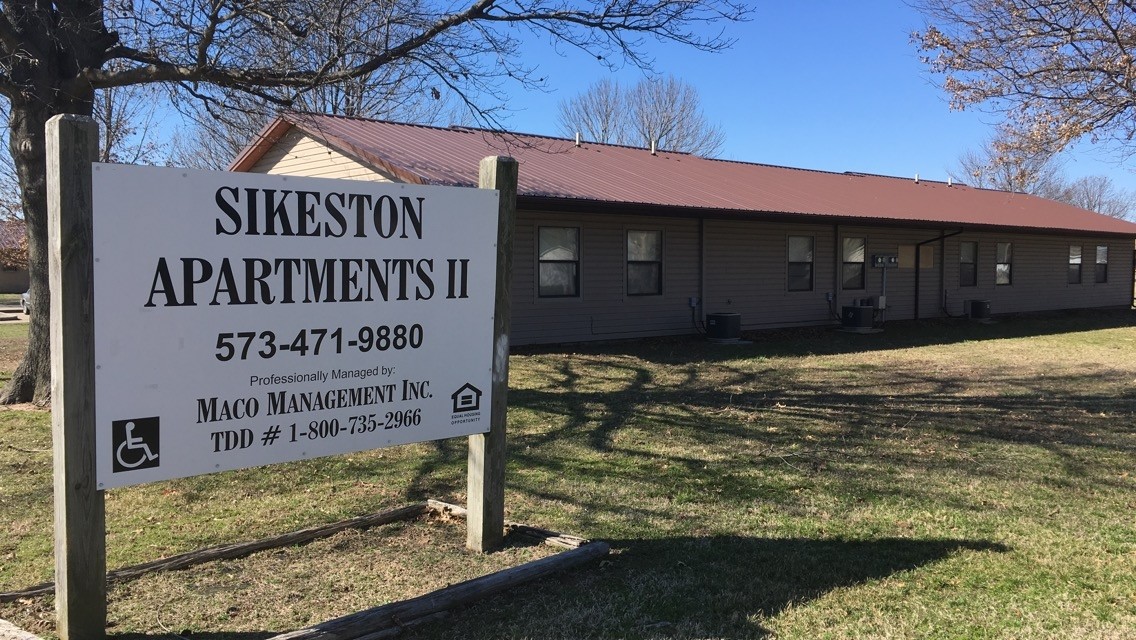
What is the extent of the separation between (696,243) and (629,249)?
1.64 metres

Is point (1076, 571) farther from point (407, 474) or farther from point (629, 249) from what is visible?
point (629, 249)

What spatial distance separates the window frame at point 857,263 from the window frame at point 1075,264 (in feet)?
32.8

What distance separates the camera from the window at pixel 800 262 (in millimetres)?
18516

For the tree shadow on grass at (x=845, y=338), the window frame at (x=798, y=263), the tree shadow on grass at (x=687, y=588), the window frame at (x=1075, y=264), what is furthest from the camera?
the window frame at (x=1075, y=264)

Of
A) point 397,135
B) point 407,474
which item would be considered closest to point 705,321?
point 397,135

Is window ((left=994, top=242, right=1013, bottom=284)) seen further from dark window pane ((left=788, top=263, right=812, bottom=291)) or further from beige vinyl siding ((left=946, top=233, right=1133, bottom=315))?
dark window pane ((left=788, top=263, right=812, bottom=291))

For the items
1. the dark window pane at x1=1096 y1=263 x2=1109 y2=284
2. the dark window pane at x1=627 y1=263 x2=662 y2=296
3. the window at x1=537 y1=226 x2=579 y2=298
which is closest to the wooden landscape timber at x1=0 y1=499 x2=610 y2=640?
the window at x1=537 y1=226 x2=579 y2=298

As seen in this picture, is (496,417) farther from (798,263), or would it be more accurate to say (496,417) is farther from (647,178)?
(798,263)

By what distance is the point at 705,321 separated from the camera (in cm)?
1658

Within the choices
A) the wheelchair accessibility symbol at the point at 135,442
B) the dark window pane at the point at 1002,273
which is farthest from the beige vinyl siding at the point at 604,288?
the dark window pane at the point at 1002,273

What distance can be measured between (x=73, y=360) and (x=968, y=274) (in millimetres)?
22912

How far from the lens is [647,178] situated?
17.2m

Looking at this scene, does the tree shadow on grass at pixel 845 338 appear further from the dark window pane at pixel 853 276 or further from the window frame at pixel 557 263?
the dark window pane at pixel 853 276

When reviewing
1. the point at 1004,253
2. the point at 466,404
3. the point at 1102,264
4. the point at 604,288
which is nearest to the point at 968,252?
the point at 1004,253
